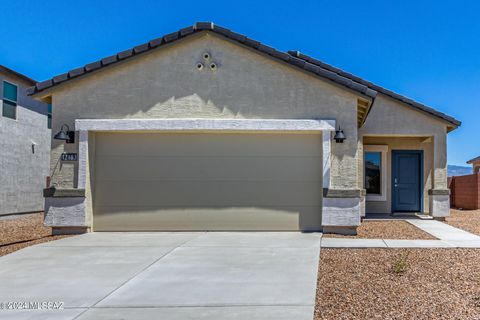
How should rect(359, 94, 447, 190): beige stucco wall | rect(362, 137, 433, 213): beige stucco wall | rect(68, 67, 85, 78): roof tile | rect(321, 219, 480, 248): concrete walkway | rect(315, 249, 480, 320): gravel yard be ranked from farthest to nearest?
rect(362, 137, 433, 213): beige stucco wall < rect(359, 94, 447, 190): beige stucco wall < rect(68, 67, 85, 78): roof tile < rect(321, 219, 480, 248): concrete walkway < rect(315, 249, 480, 320): gravel yard

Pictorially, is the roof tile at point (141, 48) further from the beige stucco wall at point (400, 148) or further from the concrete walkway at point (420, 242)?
the beige stucco wall at point (400, 148)

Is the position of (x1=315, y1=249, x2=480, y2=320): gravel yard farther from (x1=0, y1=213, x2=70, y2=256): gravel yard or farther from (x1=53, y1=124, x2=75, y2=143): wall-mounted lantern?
(x1=53, y1=124, x2=75, y2=143): wall-mounted lantern

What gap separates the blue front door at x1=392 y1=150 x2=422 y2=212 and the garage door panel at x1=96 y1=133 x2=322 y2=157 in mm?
6993

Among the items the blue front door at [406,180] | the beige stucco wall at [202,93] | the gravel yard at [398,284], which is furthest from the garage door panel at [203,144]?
the blue front door at [406,180]

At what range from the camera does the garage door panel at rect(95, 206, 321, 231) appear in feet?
37.2

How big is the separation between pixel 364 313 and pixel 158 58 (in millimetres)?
8152

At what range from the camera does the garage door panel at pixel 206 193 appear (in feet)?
37.2

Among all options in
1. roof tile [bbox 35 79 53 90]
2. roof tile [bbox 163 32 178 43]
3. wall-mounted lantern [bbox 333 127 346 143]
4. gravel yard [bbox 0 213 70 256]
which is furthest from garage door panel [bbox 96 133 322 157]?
gravel yard [bbox 0 213 70 256]

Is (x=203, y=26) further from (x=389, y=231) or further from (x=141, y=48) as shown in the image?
(x=389, y=231)

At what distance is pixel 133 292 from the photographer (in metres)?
6.07

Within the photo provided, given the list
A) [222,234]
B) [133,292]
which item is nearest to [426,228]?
[222,234]

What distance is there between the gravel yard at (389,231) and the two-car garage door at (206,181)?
1.22 meters

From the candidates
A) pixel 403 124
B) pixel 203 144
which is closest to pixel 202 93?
pixel 203 144

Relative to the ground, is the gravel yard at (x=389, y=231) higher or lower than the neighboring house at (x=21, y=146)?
lower
